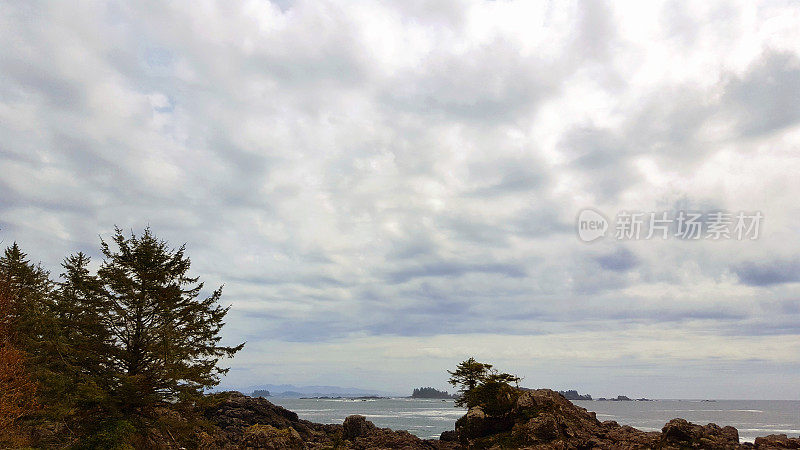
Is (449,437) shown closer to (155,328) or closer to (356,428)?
(356,428)

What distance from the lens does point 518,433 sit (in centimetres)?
3709

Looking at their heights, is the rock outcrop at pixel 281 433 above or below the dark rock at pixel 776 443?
below

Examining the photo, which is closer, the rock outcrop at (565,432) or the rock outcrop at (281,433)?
the rock outcrop at (565,432)

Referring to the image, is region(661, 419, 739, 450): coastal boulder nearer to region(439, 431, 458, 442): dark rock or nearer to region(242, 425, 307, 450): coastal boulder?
region(439, 431, 458, 442): dark rock

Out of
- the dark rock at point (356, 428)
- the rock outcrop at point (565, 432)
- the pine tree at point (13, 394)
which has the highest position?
the pine tree at point (13, 394)

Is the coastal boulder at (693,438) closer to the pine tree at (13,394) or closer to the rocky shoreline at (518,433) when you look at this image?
the rocky shoreline at (518,433)

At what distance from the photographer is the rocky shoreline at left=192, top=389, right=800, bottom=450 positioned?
31.8m

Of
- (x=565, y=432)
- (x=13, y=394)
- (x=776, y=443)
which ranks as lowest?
(x=565, y=432)

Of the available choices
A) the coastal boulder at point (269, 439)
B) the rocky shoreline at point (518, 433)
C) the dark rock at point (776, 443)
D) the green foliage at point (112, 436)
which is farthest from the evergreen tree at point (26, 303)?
the dark rock at point (776, 443)

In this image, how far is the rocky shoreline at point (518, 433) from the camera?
31828 mm

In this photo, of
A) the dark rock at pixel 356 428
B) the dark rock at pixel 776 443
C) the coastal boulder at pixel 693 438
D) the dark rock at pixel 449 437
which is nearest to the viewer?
the coastal boulder at pixel 693 438

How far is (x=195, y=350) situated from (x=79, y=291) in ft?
25.9

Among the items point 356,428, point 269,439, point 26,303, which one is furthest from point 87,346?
point 356,428

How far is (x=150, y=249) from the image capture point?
30.0 meters
